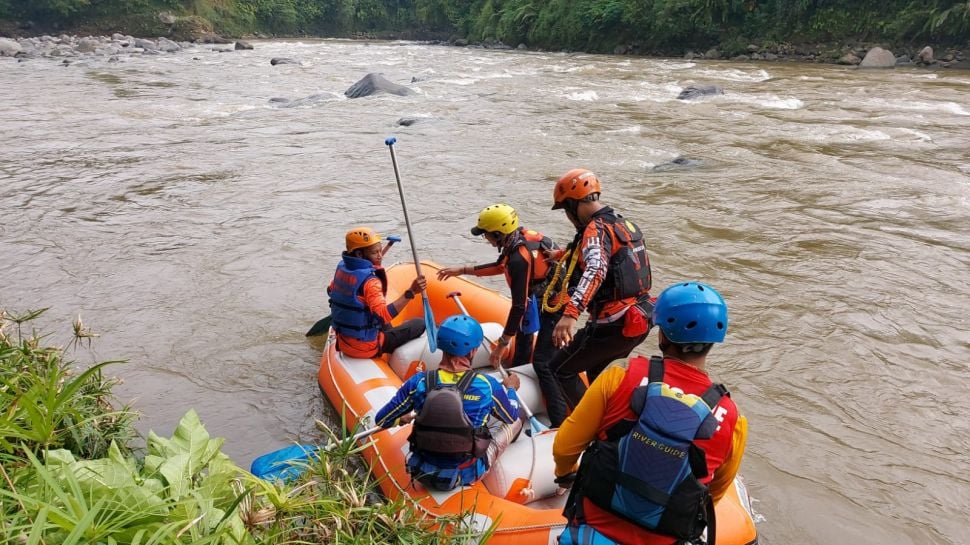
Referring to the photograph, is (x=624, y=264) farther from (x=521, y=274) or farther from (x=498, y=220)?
(x=498, y=220)

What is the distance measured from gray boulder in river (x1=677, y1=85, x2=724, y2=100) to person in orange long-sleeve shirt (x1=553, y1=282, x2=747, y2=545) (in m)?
14.5

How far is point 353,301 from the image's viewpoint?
404 centimetres

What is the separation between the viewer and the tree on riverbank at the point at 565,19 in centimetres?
2164

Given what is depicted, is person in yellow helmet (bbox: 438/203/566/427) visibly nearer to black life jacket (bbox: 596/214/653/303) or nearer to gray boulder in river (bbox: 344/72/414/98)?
black life jacket (bbox: 596/214/653/303)

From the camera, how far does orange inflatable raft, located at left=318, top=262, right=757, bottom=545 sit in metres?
2.54

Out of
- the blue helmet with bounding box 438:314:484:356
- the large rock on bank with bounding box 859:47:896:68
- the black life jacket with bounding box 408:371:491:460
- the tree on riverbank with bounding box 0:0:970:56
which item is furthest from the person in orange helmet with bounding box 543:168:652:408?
the tree on riverbank with bounding box 0:0:970:56

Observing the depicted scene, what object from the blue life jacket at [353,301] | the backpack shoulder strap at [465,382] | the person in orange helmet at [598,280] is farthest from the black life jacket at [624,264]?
the blue life jacket at [353,301]

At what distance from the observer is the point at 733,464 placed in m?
1.99

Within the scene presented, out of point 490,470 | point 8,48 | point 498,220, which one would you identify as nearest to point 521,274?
point 498,220

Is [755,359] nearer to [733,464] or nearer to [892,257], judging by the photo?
[892,257]

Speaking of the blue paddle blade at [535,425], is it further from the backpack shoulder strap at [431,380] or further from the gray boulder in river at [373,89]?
the gray boulder in river at [373,89]

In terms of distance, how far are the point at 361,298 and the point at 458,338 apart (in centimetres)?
132

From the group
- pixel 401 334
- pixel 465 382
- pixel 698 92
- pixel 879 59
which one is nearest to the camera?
pixel 465 382

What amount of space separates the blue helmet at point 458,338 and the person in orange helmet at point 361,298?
120 centimetres
